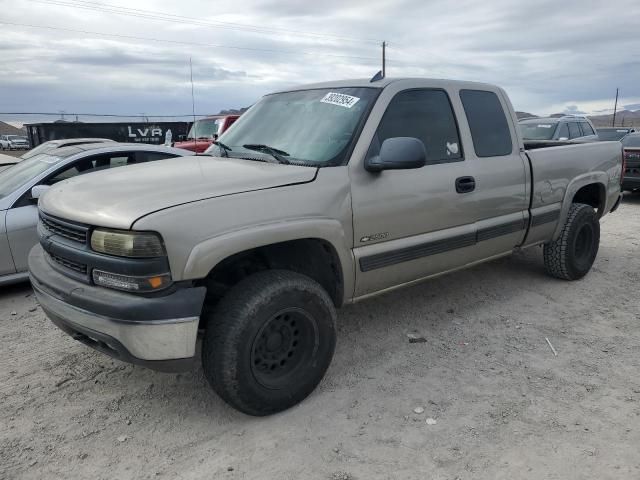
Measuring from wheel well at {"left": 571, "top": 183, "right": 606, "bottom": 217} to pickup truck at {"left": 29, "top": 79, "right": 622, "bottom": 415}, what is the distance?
131cm

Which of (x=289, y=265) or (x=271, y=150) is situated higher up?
(x=271, y=150)

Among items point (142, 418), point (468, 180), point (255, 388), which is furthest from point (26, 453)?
point (468, 180)

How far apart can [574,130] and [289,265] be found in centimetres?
1095

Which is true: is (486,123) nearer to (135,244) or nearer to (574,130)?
(135,244)

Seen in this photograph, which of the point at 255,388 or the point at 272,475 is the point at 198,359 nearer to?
the point at 255,388

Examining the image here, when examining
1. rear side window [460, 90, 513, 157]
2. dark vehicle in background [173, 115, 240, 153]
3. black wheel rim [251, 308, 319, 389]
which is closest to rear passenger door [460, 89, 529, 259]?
rear side window [460, 90, 513, 157]

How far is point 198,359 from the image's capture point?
12.2 feet

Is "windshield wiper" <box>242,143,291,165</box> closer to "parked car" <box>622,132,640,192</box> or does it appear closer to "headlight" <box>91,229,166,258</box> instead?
"headlight" <box>91,229,166,258</box>

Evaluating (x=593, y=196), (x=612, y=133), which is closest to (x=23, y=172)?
(x=593, y=196)

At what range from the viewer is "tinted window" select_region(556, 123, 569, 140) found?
11.6m

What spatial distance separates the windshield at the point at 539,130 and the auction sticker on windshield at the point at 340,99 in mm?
9023

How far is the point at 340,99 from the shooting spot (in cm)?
370

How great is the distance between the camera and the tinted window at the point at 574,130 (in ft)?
39.4

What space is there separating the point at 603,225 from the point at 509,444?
6776 mm
